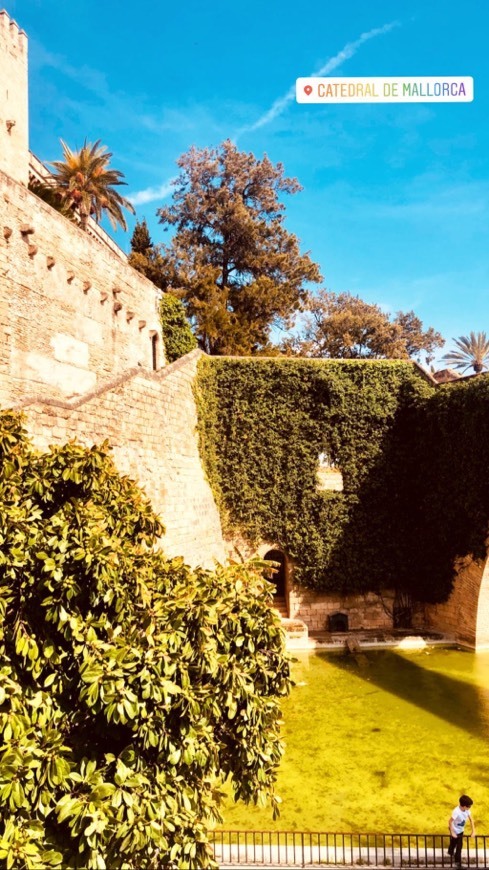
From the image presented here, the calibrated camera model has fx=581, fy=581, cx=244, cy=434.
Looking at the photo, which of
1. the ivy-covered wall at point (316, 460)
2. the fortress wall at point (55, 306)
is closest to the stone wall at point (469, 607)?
the ivy-covered wall at point (316, 460)

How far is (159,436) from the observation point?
13586mm

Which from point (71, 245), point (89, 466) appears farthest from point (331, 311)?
point (89, 466)

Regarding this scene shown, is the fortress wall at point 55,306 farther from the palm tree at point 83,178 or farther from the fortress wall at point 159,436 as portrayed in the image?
the palm tree at point 83,178

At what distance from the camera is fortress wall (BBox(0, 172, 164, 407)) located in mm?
12055

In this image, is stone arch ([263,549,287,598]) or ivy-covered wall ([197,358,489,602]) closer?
ivy-covered wall ([197,358,489,602])

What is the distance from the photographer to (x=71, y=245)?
1486cm

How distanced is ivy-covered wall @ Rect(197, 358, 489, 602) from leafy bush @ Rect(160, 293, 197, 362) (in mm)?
2982

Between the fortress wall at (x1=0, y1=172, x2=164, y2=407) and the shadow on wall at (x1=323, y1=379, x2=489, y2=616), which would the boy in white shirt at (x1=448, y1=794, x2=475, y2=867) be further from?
the shadow on wall at (x1=323, y1=379, x2=489, y2=616)

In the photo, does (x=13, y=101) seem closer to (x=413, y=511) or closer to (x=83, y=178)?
(x=83, y=178)

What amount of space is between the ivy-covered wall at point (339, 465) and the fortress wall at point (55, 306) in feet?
11.9

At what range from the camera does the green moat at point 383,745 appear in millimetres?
8898

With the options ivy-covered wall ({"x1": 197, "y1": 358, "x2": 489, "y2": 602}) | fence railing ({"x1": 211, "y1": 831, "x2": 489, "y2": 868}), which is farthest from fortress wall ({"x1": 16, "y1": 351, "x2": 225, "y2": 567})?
fence railing ({"x1": 211, "y1": 831, "x2": 489, "y2": 868})

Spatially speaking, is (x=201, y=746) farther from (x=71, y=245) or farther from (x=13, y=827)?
(x=71, y=245)

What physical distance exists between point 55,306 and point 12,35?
13.5 metres
